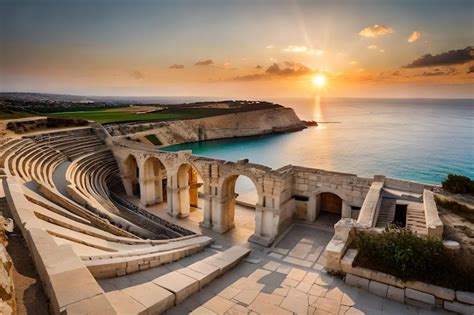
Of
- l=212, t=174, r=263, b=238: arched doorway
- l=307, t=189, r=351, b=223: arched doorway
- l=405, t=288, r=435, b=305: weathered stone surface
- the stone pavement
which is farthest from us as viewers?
l=212, t=174, r=263, b=238: arched doorway

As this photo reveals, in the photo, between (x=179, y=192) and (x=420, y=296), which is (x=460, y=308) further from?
(x=179, y=192)

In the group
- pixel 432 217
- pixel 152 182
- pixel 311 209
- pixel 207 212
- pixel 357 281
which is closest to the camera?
pixel 357 281

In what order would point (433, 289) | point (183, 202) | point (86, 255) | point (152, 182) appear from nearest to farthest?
point (86, 255) < point (433, 289) < point (183, 202) < point (152, 182)

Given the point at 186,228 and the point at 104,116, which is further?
the point at 104,116

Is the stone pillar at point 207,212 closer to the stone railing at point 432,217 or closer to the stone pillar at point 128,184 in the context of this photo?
the stone pillar at point 128,184

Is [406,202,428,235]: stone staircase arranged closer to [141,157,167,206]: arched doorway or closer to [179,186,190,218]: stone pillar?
[179,186,190,218]: stone pillar

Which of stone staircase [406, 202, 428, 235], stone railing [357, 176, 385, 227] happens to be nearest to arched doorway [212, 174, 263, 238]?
stone railing [357, 176, 385, 227]

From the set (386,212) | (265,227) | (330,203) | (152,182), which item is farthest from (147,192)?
(386,212)

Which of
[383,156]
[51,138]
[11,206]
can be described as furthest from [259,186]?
[383,156]
